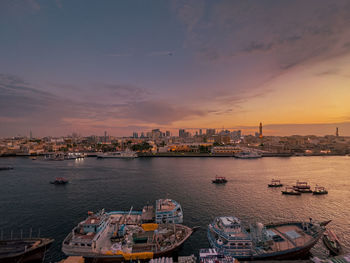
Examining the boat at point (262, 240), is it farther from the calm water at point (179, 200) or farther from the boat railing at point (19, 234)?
the boat railing at point (19, 234)

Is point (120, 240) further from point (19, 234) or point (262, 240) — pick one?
point (19, 234)

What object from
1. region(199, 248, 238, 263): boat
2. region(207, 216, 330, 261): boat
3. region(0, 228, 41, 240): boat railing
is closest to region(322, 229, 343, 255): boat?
region(207, 216, 330, 261): boat

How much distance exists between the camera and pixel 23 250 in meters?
13.6

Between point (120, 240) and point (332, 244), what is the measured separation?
56.9ft

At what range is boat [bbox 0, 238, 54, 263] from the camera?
12953mm

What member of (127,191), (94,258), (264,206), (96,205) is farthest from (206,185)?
(94,258)

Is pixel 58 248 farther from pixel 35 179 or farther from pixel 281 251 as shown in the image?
pixel 35 179

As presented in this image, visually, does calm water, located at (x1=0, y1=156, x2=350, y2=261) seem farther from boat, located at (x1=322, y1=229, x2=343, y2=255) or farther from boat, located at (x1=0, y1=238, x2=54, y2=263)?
boat, located at (x1=0, y1=238, x2=54, y2=263)

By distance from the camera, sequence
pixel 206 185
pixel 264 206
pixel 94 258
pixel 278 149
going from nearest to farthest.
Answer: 1. pixel 94 258
2. pixel 264 206
3. pixel 206 185
4. pixel 278 149

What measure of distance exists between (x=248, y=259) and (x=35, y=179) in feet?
153

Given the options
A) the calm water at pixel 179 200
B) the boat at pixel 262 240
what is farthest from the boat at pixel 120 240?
the boat at pixel 262 240

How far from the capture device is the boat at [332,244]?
48.5ft

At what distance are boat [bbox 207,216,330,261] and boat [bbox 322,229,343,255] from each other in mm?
1272

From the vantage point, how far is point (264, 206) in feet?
82.9
